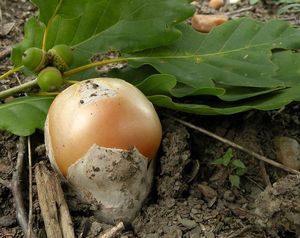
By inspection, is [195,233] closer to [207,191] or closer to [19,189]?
[207,191]

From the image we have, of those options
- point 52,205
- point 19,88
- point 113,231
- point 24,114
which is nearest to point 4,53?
point 19,88

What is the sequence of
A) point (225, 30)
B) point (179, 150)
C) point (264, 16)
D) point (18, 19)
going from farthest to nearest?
point (264, 16), point (18, 19), point (225, 30), point (179, 150)

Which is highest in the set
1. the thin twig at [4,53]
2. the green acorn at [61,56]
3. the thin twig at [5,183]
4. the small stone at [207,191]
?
the green acorn at [61,56]

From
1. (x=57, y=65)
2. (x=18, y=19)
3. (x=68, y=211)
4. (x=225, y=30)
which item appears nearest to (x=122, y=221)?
(x=68, y=211)

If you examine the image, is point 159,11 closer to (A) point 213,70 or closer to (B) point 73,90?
(A) point 213,70

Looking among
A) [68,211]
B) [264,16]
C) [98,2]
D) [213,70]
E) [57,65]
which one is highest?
[98,2]

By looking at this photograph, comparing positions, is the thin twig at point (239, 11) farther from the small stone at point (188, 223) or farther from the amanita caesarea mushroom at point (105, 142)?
the small stone at point (188, 223)

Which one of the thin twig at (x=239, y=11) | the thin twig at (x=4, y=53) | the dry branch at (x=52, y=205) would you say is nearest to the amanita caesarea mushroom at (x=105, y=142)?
the dry branch at (x=52, y=205)
